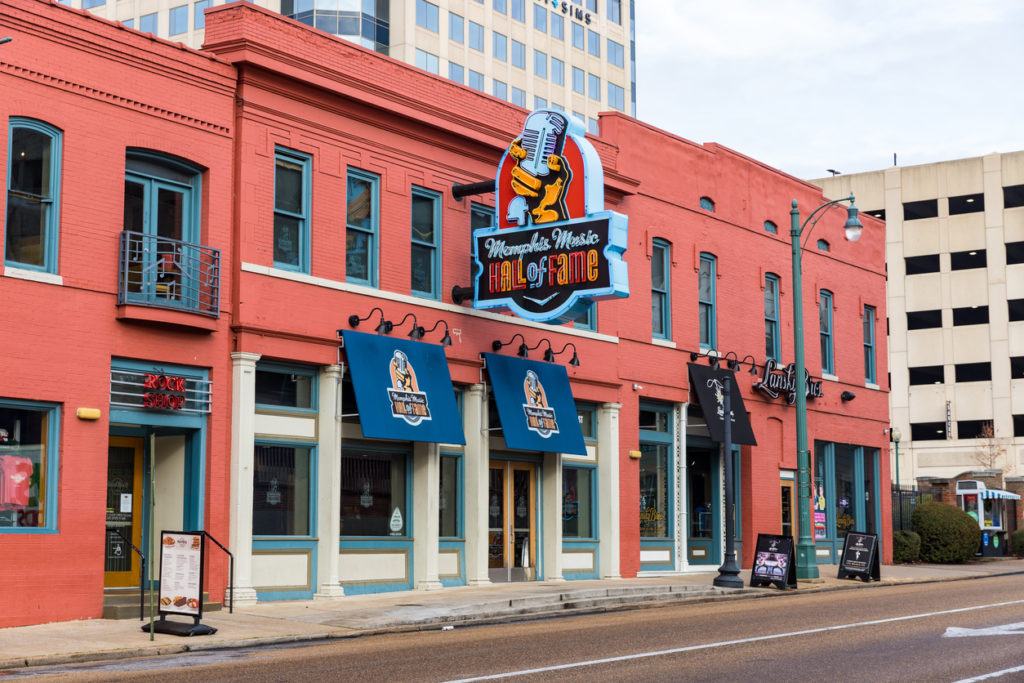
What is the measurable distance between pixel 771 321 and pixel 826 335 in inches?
122

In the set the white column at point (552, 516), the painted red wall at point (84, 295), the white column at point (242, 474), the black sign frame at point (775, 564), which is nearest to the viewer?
the painted red wall at point (84, 295)

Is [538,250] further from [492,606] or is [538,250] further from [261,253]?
[492,606]

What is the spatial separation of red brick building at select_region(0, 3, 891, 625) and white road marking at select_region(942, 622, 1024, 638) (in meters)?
9.63

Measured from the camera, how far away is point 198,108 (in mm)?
19625

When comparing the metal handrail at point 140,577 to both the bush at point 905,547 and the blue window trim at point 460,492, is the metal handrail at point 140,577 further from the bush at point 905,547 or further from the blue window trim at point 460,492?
the bush at point 905,547

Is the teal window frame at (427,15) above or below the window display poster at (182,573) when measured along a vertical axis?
above

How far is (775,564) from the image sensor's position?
25.0m

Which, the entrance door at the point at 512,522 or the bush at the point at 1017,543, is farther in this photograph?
the bush at the point at 1017,543

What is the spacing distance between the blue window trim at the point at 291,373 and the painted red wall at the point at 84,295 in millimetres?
884

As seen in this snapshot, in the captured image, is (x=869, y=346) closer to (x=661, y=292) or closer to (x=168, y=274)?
(x=661, y=292)

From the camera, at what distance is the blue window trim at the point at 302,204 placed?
823 inches

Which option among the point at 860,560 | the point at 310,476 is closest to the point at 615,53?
the point at 860,560

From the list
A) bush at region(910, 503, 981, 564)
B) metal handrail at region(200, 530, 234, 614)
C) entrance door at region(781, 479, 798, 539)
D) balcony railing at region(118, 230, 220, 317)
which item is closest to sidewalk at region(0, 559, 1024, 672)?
metal handrail at region(200, 530, 234, 614)

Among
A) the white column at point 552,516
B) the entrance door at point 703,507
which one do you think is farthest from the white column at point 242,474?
the entrance door at point 703,507
